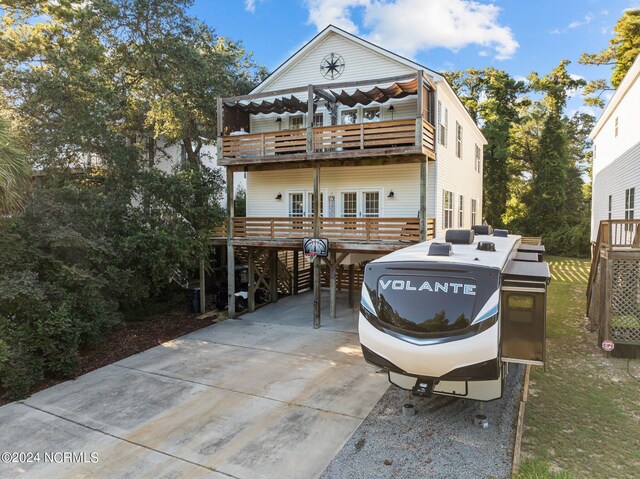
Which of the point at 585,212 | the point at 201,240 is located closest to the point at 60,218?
the point at 201,240

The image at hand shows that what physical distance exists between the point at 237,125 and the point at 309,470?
511 inches

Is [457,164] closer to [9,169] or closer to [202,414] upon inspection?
[202,414]

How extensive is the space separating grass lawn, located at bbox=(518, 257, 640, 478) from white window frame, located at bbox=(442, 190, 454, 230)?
18.7 feet

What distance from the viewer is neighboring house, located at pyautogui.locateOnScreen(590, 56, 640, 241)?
40.4 ft

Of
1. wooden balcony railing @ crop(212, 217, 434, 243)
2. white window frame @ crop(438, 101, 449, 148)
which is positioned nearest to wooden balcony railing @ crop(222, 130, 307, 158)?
wooden balcony railing @ crop(212, 217, 434, 243)

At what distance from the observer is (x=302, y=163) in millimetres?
13453

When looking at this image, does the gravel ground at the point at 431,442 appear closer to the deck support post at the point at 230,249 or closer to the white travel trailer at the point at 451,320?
the white travel trailer at the point at 451,320

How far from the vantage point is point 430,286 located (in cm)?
564

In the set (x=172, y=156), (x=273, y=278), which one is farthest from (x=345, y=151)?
(x=172, y=156)

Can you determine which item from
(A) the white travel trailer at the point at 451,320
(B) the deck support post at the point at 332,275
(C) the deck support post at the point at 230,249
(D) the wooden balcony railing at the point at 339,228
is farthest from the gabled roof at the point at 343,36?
(A) the white travel trailer at the point at 451,320

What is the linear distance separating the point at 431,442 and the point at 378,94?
409 inches

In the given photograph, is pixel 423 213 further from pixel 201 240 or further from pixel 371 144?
pixel 201 240

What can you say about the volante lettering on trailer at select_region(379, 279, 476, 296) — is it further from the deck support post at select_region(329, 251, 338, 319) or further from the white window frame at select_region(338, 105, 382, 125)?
the white window frame at select_region(338, 105, 382, 125)

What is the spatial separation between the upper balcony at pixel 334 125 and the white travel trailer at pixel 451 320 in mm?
Result: 6559
